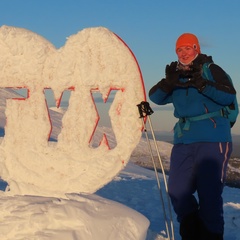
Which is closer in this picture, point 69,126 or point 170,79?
point 170,79

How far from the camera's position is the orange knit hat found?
11.8ft

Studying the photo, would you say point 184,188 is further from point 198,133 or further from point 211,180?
point 198,133

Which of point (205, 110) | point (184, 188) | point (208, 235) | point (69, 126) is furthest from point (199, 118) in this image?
point (69, 126)

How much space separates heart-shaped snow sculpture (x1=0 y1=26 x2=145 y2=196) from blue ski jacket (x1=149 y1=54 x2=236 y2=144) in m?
0.45

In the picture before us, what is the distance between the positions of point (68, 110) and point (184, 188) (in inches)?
50.4

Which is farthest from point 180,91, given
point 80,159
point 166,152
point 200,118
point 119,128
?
point 166,152

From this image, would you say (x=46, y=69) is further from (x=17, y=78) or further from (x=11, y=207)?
(x=11, y=207)

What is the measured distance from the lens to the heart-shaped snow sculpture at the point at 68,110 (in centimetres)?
395

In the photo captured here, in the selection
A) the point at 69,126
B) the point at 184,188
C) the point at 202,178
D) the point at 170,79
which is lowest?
the point at 184,188

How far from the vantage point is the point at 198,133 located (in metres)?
3.58

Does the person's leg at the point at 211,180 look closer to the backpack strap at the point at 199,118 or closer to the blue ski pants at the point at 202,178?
the blue ski pants at the point at 202,178

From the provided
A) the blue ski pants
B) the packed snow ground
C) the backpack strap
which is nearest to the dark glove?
the backpack strap

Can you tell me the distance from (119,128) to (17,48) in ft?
4.20

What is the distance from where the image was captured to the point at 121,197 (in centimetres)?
771
